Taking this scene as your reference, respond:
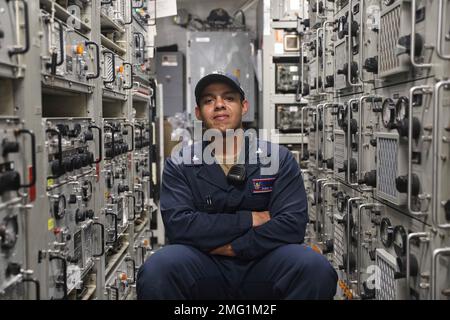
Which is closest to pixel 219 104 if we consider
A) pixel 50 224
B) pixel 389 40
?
pixel 389 40

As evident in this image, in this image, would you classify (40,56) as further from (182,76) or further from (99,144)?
(182,76)

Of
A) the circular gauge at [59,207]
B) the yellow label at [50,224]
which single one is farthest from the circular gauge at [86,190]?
the yellow label at [50,224]

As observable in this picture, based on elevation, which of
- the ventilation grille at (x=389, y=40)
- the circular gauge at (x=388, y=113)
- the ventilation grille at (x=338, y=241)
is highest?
the ventilation grille at (x=389, y=40)

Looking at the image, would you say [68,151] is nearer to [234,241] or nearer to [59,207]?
[59,207]

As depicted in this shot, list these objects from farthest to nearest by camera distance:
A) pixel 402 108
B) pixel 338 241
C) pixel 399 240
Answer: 1. pixel 338 241
2. pixel 399 240
3. pixel 402 108

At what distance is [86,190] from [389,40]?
2.09 meters

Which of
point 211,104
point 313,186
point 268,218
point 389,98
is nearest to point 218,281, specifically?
point 268,218

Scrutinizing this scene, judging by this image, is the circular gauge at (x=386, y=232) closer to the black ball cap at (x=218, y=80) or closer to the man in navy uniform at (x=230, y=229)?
the man in navy uniform at (x=230, y=229)

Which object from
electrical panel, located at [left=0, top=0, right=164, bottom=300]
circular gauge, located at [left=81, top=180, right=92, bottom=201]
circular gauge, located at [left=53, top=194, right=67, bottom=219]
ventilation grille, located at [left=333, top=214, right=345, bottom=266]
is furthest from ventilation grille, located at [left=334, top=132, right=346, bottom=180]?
circular gauge, located at [left=53, top=194, right=67, bottom=219]

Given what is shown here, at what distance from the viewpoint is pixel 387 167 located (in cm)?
284

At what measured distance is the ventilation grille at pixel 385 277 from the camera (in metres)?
2.76

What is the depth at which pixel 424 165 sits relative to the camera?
7.77ft

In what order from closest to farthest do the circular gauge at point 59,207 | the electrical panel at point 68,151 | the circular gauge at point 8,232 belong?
the circular gauge at point 8,232 < the electrical panel at point 68,151 < the circular gauge at point 59,207

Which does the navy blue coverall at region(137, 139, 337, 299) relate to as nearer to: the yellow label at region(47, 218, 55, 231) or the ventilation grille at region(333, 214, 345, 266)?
the yellow label at region(47, 218, 55, 231)
